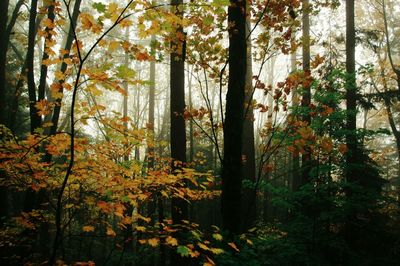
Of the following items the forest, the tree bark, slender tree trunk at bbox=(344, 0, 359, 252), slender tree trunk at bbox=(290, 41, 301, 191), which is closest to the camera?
the forest

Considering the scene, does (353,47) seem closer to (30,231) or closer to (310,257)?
(310,257)

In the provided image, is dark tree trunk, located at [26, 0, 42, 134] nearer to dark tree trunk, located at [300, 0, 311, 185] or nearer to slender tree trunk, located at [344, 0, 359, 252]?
dark tree trunk, located at [300, 0, 311, 185]

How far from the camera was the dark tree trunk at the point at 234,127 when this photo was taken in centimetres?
433

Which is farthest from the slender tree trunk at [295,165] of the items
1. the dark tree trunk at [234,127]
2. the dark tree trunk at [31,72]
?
the dark tree trunk at [31,72]

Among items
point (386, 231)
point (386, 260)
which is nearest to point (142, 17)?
point (386, 260)

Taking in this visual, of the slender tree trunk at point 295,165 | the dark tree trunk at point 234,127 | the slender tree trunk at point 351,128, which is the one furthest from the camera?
the slender tree trunk at point 351,128

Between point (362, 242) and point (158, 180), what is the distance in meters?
7.56

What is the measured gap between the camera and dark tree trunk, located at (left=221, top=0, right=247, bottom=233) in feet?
14.2

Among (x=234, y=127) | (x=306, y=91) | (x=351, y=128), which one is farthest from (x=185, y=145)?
(x=351, y=128)

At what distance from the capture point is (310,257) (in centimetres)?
575

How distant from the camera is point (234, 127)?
442cm

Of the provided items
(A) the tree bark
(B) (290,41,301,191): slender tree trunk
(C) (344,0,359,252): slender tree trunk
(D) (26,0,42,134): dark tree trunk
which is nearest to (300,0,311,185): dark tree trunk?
(A) the tree bark

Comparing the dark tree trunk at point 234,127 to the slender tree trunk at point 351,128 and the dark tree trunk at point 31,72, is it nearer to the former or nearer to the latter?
the slender tree trunk at point 351,128

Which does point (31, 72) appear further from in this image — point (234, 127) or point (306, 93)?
point (306, 93)
